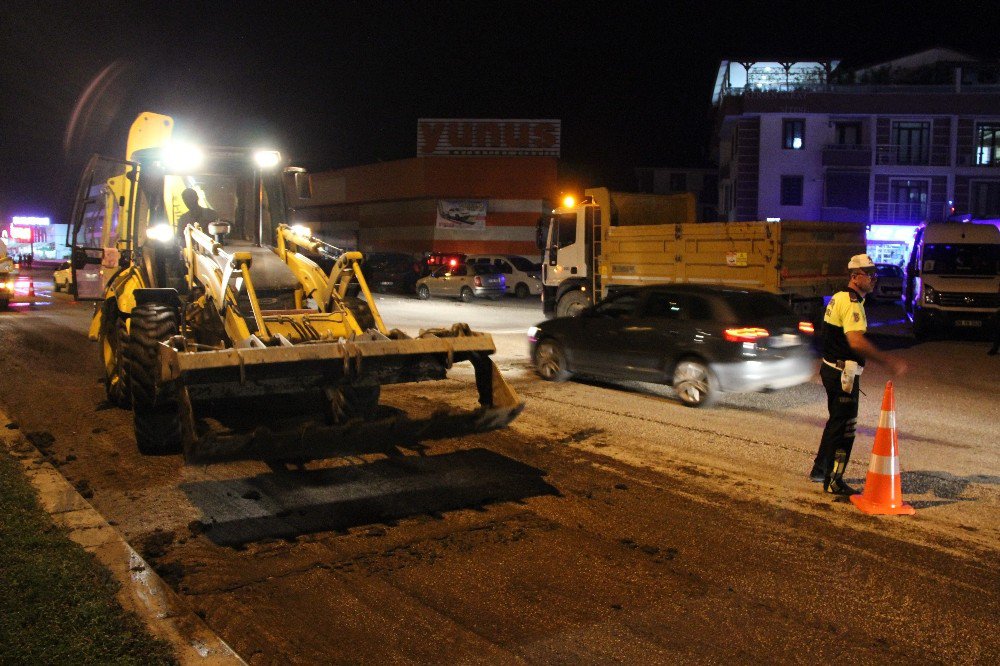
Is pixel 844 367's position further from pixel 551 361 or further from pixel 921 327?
pixel 921 327

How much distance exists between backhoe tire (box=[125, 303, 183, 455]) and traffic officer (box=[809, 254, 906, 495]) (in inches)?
223

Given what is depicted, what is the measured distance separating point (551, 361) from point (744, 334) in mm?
A: 3218

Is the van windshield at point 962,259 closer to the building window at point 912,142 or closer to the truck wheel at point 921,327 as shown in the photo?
the truck wheel at point 921,327

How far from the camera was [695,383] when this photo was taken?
10922 millimetres

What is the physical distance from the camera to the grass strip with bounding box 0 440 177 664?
4.12 m

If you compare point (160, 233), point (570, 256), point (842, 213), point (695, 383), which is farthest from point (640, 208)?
point (842, 213)

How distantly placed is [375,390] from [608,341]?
395 centimetres

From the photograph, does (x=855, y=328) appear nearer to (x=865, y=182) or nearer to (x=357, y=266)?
(x=357, y=266)

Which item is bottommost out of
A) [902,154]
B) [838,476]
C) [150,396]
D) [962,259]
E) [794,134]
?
[838,476]

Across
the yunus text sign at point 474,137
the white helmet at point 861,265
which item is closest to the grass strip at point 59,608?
the white helmet at point 861,265

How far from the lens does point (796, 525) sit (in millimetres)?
6332

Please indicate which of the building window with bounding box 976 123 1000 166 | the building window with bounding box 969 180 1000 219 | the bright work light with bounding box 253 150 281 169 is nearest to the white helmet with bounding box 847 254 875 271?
the bright work light with bounding box 253 150 281 169

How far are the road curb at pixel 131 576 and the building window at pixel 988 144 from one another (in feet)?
158

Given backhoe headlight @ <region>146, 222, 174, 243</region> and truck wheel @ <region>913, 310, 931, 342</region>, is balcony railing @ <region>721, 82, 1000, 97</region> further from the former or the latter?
backhoe headlight @ <region>146, 222, 174, 243</region>
